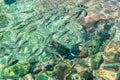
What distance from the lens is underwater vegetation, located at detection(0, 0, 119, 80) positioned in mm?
4609

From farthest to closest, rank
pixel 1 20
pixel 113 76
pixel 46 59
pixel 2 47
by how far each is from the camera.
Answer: pixel 1 20
pixel 2 47
pixel 46 59
pixel 113 76

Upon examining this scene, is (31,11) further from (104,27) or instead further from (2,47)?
(104,27)

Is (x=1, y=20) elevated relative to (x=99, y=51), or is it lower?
elevated

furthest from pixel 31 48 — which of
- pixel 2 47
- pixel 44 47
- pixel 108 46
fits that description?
pixel 108 46

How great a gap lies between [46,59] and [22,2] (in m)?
2.53

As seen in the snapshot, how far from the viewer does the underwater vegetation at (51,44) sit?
4.61 m

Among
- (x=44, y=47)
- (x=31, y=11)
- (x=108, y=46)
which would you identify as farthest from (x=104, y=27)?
(x=31, y=11)

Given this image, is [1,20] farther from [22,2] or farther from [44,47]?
[44,47]

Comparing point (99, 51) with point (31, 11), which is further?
point (31, 11)

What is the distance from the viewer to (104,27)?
5691 millimetres

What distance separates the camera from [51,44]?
526cm

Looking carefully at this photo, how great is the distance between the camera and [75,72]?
4531 millimetres

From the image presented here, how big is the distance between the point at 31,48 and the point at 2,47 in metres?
0.64

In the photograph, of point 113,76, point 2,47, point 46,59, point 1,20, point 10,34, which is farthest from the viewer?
point 1,20
